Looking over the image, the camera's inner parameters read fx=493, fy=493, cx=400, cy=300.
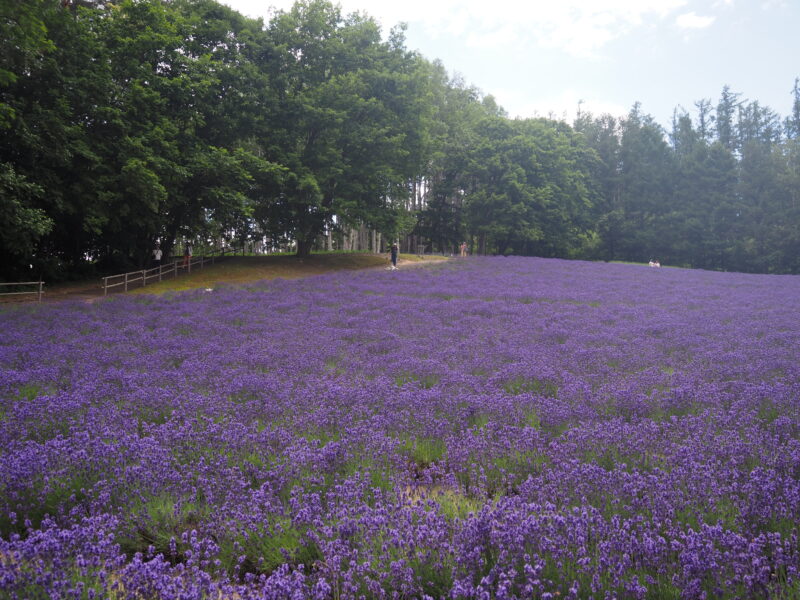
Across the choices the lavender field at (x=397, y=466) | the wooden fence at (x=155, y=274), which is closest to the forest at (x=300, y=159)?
the wooden fence at (x=155, y=274)

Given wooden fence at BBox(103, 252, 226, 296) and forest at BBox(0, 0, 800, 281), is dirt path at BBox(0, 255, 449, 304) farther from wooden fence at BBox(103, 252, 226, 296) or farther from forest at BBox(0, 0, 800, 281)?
forest at BBox(0, 0, 800, 281)

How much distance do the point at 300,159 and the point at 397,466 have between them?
2853 centimetres

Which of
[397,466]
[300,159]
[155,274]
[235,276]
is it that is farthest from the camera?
[300,159]

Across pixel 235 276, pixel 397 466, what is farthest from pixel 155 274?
pixel 397 466

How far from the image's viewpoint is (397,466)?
431 cm

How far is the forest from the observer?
64.4 feet

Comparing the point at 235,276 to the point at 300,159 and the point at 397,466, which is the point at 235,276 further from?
the point at 397,466

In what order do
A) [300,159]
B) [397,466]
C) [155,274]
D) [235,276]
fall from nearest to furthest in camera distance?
[397,466]
[155,274]
[235,276]
[300,159]

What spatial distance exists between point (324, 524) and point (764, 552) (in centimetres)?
279

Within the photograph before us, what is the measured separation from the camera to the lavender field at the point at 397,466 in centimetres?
274

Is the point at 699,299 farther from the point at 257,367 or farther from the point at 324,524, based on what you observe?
the point at 324,524

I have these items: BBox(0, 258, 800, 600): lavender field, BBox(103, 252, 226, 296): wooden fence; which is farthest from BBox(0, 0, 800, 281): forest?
BBox(0, 258, 800, 600): lavender field

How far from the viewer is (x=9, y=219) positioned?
52.3 ft

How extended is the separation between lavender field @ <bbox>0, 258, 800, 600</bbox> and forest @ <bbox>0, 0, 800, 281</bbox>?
11998 mm
